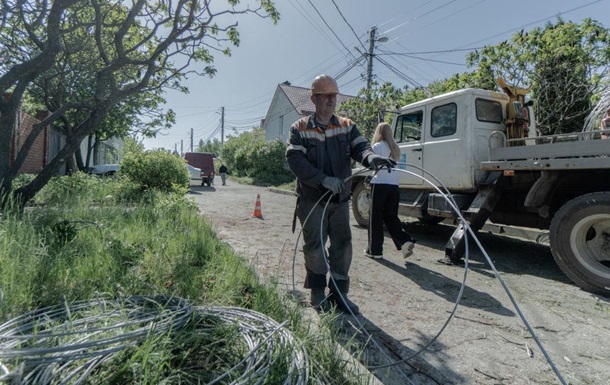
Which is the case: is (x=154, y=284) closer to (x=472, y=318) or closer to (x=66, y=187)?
(x=472, y=318)

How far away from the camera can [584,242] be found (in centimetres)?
396

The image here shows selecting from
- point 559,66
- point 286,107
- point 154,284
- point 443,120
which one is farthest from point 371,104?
point 286,107

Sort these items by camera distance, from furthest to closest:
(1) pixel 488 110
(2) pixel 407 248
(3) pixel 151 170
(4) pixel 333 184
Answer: (3) pixel 151 170
(1) pixel 488 110
(2) pixel 407 248
(4) pixel 333 184

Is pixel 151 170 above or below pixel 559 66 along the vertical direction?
below

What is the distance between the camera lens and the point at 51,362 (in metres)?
1.48

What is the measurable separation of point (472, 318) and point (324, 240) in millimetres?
1512

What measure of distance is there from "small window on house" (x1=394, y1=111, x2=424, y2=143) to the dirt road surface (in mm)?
2267

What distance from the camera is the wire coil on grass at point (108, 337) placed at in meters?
1.47

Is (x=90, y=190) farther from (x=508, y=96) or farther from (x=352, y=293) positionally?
(x=508, y=96)

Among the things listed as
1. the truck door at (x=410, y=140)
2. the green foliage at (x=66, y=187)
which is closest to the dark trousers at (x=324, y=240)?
the truck door at (x=410, y=140)

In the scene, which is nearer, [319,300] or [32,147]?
[319,300]

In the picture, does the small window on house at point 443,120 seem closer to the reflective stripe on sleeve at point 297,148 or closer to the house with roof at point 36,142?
the reflective stripe on sleeve at point 297,148

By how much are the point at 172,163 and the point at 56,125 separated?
415 inches

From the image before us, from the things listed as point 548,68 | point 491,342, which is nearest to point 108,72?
point 491,342
